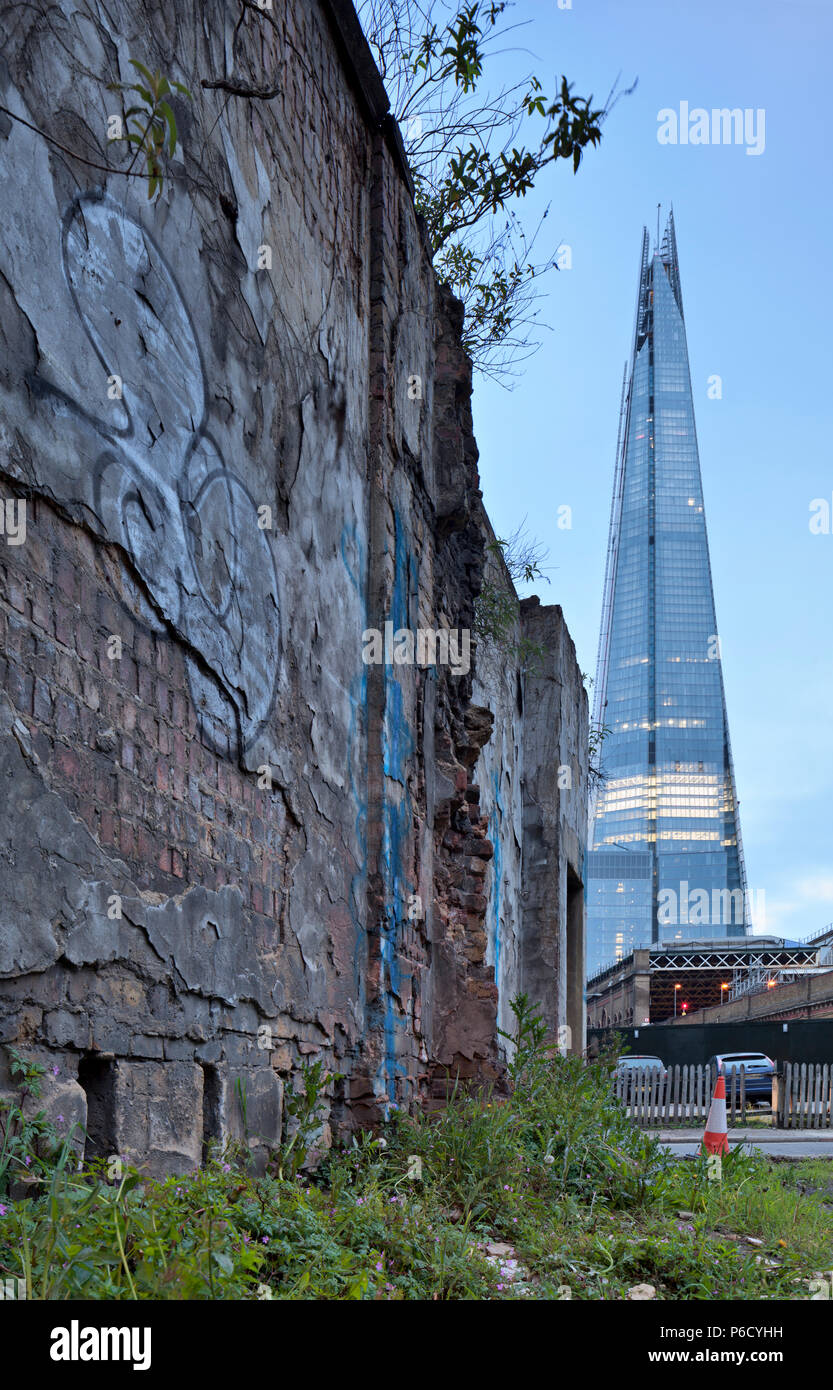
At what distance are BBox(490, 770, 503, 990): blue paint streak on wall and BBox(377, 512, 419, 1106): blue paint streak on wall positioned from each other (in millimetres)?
3217

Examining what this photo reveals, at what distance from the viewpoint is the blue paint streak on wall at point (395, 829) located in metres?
4.87

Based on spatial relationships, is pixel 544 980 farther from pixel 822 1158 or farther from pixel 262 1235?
pixel 262 1235

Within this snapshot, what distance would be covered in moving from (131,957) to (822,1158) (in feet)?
28.0

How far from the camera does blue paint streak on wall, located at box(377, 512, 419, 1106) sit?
16.0ft

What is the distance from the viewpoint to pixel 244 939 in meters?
3.42

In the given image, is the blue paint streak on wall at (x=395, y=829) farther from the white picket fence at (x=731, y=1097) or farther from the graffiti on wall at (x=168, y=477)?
the white picket fence at (x=731, y=1097)

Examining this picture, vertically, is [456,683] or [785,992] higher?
[456,683]

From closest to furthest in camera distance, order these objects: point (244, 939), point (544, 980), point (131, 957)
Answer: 1. point (131, 957)
2. point (244, 939)
3. point (544, 980)

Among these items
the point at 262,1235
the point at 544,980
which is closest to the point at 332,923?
the point at 262,1235
